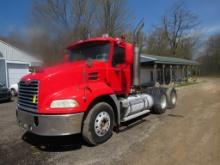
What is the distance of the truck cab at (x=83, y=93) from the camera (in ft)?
12.6

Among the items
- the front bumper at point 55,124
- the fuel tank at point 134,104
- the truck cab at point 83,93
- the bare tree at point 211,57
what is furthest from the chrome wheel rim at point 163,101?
the bare tree at point 211,57

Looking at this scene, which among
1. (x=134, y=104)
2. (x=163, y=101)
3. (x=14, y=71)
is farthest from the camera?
(x=14, y=71)

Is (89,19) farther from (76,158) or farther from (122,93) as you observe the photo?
(76,158)

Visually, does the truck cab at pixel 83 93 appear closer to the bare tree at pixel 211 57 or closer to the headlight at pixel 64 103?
the headlight at pixel 64 103

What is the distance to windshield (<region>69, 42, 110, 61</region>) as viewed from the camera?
5047 millimetres

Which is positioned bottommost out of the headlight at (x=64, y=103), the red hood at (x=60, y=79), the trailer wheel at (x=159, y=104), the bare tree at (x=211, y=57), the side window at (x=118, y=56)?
the trailer wheel at (x=159, y=104)

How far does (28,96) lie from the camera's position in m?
4.18

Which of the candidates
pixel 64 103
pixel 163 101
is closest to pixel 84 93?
pixel 64 103

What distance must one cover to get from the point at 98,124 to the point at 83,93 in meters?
0.87

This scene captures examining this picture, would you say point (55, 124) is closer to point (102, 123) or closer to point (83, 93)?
point (83, 93)

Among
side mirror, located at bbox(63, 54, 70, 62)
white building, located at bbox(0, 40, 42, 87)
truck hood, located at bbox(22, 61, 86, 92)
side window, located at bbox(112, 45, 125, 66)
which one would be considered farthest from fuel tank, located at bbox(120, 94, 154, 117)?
white building, located at bbox(0, 40, 42, 87)

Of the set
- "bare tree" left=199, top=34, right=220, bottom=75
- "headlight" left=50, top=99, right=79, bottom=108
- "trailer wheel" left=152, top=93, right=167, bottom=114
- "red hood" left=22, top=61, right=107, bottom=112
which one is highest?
"bare tree" left=199, top=34, right=220, bottom=75

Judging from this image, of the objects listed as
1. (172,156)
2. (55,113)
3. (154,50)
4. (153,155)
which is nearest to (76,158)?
(55,113)

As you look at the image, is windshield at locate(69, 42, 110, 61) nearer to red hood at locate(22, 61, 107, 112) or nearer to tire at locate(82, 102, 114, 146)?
red hood at locate(22, 61, 107, 112)
